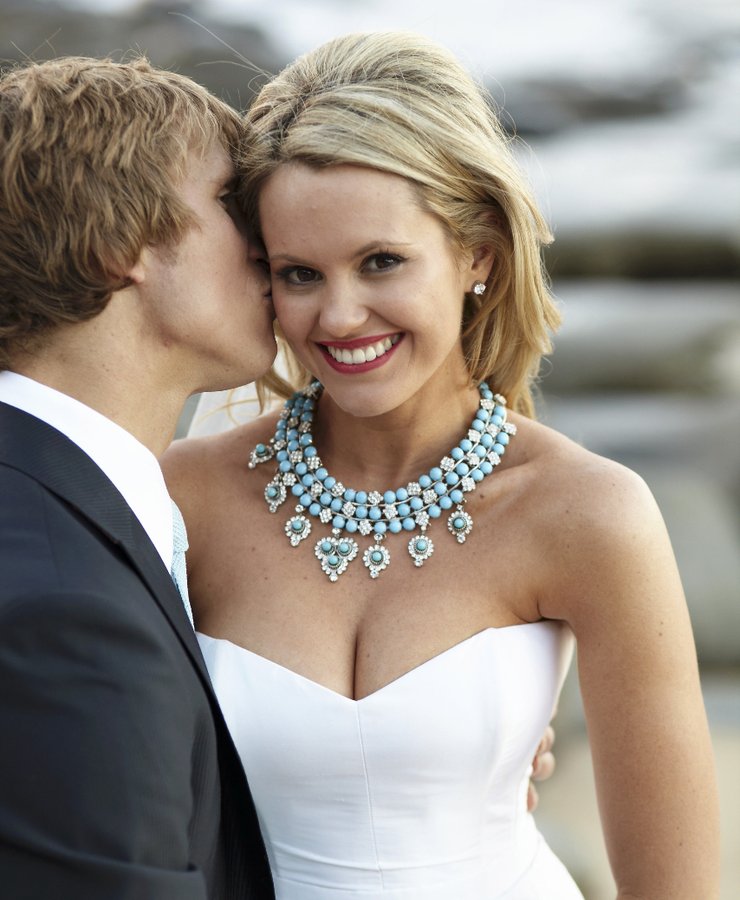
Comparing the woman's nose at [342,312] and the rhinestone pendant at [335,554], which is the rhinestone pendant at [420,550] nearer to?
the rhinestone pendant at [335,554]

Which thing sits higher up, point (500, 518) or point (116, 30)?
point (116, 30)

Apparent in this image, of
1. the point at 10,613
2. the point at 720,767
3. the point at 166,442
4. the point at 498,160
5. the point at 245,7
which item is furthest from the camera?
the point at 245,7

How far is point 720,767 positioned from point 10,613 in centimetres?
448

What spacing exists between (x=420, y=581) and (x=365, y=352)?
1.62 ft

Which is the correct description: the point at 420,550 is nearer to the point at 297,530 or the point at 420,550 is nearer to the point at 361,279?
the point at 297,530

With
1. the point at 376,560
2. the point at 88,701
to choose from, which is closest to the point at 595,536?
the point at 376,560

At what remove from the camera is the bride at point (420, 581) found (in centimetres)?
231

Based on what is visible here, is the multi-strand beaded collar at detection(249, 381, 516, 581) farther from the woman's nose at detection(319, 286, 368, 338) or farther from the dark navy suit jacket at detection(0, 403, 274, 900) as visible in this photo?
the dark navy suit jacket at detection(0, 403, 274, 900)

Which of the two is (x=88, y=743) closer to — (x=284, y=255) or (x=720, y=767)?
(x=284, y=255)

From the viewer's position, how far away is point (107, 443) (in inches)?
79.0

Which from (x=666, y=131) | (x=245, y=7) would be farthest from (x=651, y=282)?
(x=245, y=7)

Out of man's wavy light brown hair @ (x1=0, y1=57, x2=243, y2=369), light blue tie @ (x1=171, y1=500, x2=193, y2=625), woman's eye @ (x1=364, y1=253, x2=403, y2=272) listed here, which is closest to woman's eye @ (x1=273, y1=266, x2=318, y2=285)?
woman's eye @ (x1=364, y1=253, x2=403, y2=272)

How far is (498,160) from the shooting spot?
2453mm

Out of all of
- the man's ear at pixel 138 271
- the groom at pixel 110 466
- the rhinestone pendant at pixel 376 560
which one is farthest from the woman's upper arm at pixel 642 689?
the man's ear at pixel 138 271
